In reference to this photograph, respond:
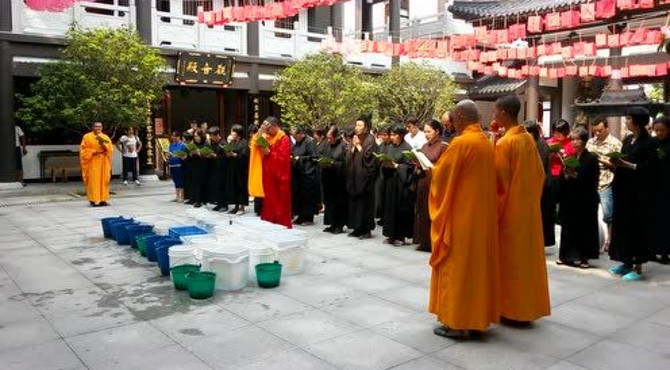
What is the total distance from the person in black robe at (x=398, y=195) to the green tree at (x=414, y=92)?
1039 centimetres

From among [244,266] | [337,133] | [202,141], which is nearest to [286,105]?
[202,141]

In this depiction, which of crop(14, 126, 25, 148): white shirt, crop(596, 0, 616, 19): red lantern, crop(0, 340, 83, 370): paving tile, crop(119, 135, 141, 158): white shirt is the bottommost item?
crop(0, 340, 83, 370): paving tile

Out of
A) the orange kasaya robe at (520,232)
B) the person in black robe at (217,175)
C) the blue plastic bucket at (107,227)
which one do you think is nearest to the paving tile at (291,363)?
the orange kasaya robe at (520,232)

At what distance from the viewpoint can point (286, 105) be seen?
54.4 feet

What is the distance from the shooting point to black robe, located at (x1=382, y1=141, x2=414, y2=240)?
25.2 feet

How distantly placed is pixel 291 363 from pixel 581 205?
4060 millimetres

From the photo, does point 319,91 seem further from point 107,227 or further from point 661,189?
point 661,189

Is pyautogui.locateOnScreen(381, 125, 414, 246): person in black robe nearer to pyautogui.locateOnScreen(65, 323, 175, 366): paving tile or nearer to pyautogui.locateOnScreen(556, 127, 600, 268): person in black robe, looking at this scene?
pyautogui.locateOnScreen(556, 127, 600, 268): person in black robe

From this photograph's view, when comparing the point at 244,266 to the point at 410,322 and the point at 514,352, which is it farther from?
the point at 514,352

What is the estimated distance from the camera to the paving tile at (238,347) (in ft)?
12.3

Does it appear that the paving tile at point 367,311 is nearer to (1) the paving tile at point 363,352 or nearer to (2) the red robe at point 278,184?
(1) the paving tile at point 363,352

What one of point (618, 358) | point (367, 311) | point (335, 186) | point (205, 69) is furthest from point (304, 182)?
point (205, 69)

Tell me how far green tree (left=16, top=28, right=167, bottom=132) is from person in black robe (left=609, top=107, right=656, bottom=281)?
10519 mm

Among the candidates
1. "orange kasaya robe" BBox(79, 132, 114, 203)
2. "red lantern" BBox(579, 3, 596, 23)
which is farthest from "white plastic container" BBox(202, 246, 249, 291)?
"red lantern" BBox(579, 3, 596, 23)
